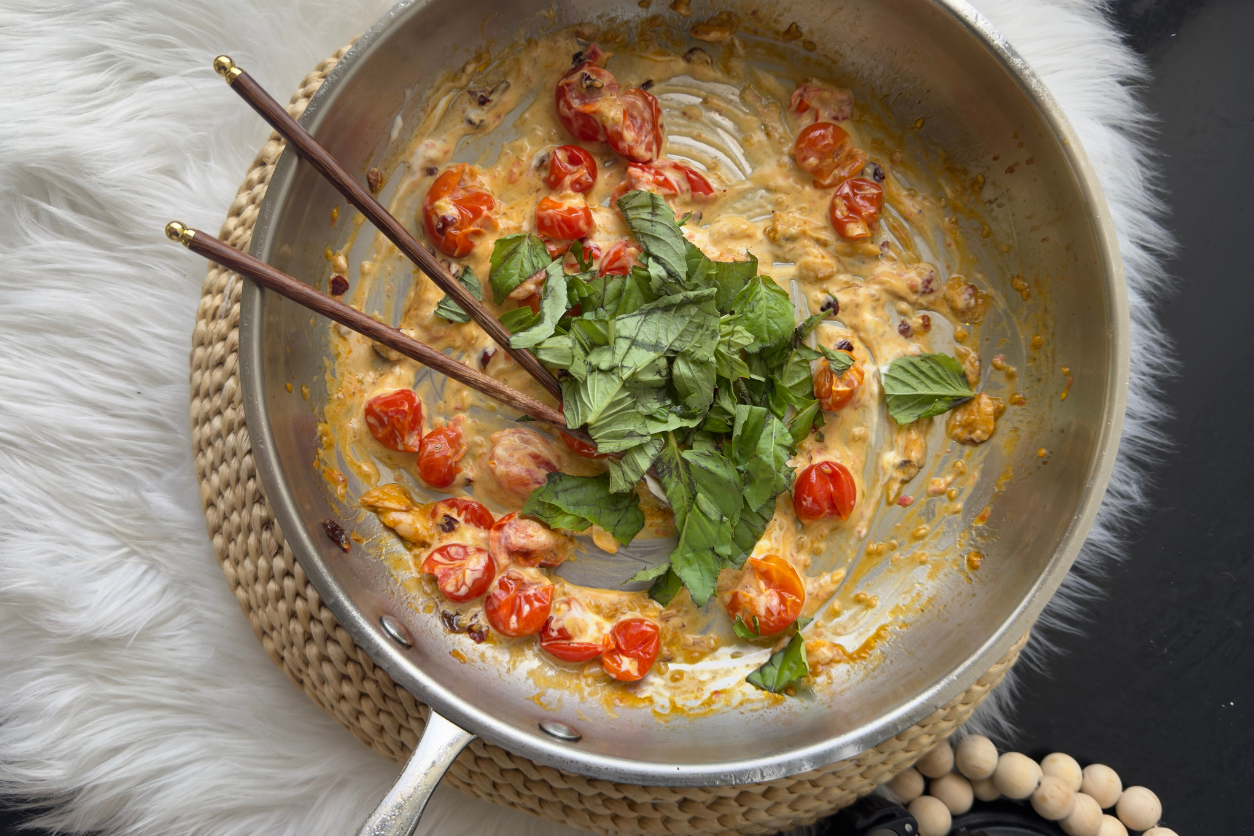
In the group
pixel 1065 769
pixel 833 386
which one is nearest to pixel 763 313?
pixel 833 386

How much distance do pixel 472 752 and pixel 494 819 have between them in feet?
1.26

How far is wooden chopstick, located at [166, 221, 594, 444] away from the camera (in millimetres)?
1623

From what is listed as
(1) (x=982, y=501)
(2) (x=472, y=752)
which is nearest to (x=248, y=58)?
(2) (x=472, y=752)

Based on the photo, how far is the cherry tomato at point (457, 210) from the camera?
88.5 inches

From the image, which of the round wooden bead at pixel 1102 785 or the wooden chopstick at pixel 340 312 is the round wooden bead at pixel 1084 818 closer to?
the round wooden bead at pixel 1102 785

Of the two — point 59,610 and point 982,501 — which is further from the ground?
point 982,501

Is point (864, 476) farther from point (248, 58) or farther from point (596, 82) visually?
point (248, 58)

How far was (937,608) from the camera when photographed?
2295 mm

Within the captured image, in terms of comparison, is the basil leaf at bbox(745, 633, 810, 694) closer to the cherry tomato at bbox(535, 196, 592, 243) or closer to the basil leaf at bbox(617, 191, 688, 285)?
the basil leaf at bbox(617, 191, 688, 285)

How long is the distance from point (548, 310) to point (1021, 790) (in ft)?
6.65

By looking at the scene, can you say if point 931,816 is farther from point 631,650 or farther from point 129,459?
point 129,459

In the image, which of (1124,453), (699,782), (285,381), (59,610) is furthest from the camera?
A: (1124,453)

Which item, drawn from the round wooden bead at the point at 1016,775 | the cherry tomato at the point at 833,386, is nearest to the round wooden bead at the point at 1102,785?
the round wooden bead at the point at 1016,775

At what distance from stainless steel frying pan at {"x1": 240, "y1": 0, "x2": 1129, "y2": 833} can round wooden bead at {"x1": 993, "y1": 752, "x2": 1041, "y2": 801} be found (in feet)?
1.83
